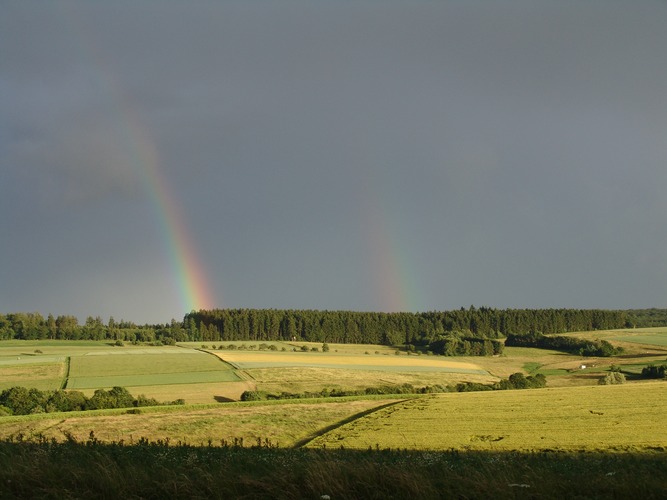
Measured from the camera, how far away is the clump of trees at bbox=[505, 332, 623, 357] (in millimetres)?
123062

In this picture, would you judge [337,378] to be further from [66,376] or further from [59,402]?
[59,402]

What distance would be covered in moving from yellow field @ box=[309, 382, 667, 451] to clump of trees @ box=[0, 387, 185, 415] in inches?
1056

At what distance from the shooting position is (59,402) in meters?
53.7

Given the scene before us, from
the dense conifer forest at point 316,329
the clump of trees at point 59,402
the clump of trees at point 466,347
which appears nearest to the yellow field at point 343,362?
the clump of trees at point 466,347

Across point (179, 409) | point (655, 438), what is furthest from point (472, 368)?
point (655, 438)

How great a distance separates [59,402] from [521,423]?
42.5m

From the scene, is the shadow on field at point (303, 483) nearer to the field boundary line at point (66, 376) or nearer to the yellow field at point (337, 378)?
the yellow field at point (337, 378)

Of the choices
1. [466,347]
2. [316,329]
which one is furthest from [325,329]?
[466,347]

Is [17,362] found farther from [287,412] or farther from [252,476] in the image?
[252,476]

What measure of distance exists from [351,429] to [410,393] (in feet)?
97.6

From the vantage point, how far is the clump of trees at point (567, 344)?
123m

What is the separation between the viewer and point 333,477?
8.93 m

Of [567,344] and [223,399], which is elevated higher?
[567,344]

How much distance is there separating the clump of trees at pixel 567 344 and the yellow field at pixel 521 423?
7407cm
